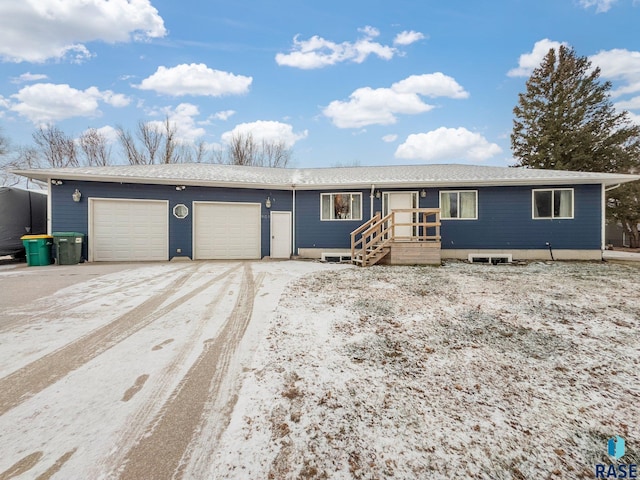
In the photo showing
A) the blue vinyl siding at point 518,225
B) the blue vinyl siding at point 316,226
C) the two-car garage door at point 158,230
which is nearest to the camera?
the two-car garage door at point 158,230

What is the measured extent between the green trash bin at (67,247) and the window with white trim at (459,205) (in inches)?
481

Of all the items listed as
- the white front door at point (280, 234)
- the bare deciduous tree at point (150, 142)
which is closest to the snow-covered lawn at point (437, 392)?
the white front door at point (280, 234)

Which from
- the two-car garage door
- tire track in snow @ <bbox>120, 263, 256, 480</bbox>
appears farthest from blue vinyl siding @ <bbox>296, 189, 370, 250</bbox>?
tire track in snow @ <bbox>120, 263, 256, 480</bbox>

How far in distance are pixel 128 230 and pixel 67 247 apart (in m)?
1.64

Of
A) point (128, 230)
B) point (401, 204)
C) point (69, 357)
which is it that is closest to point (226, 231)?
point (128, 230)

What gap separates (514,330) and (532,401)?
151 centimetres

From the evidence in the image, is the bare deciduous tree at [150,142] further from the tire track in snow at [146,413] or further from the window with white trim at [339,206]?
the tire track in snow at [146,413]

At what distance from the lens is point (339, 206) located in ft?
33.7

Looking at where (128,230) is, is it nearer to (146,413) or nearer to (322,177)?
(322,177)

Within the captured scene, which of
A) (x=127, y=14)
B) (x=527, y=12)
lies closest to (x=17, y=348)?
(x=127, y=14)

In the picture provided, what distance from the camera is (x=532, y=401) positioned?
2021mm

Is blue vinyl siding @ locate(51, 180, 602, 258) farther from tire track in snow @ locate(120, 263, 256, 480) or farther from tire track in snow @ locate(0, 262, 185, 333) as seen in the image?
tire track in snow @ locate(120, 263, 256, 480)

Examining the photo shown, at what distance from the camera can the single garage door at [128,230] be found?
911cm

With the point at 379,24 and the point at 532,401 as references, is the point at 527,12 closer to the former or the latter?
the point at 379,24
